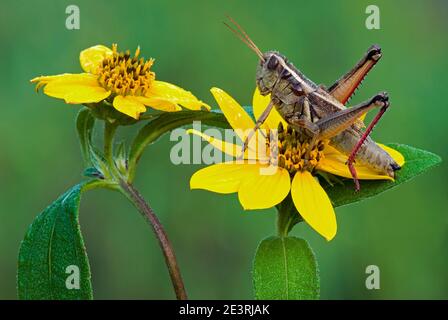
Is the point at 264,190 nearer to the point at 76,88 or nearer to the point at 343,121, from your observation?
the point at 343,121

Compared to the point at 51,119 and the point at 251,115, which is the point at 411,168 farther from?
the point at 51,119

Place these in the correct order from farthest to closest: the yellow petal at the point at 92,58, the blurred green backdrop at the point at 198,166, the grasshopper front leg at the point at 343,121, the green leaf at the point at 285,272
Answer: the blurred green backdrop at the point at 198,166 < the yellow petal at the point at 92,58 < the grasshopper front leg at the point at 343,121 < the green leaf at the point at 285,272

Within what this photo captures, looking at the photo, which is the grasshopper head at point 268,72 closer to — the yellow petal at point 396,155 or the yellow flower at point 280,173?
the yellow flower at point 280,173

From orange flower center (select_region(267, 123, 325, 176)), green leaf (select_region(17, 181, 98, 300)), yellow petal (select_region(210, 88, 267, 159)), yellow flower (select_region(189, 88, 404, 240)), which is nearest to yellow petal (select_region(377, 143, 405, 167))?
yellow flower (select_region(189, 88, 404, 240))

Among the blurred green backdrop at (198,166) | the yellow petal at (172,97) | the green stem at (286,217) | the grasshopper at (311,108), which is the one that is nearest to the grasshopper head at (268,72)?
the grasshopper at (311,108)

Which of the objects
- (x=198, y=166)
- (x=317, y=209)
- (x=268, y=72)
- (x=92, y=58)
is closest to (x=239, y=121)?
(x=268, y=72)
